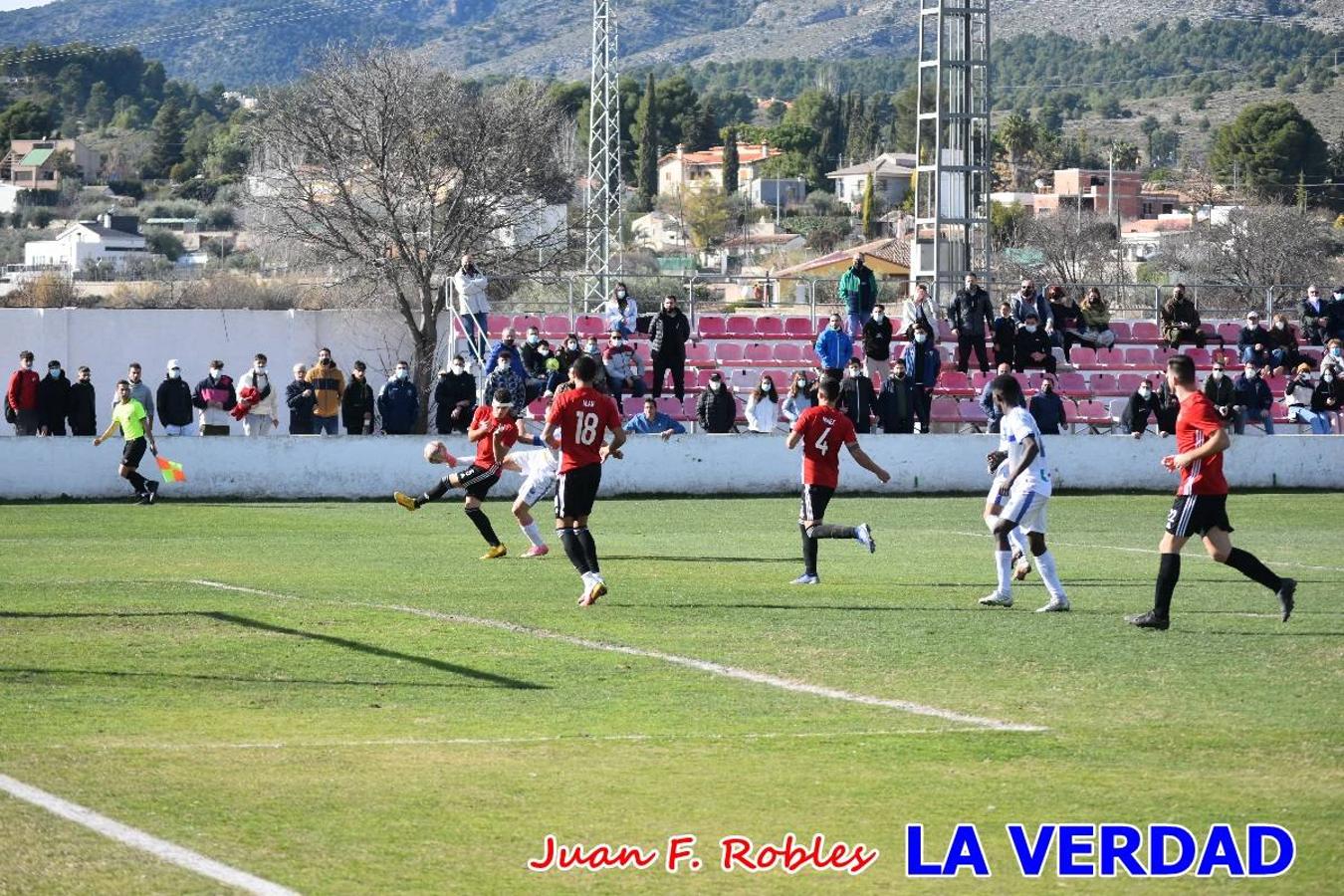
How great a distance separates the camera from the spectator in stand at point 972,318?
33750 millimetres

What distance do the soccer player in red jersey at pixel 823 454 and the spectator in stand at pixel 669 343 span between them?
626 inches

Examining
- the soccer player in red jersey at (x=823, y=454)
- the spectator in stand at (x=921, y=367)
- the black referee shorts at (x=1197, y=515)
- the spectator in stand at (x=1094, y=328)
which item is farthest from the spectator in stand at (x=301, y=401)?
the black referee shorts at (x=1197, y=515)

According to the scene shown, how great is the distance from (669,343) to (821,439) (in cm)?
1669

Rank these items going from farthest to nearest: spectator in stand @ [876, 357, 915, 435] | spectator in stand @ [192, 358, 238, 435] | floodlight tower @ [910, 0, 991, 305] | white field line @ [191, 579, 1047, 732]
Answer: floodlight tower @ [910, 0, 991, 305], spectator in stand @ [876, 357, 915, 435], spectator in stand @ [192, 358, 238, 435], white field line @ [191, 579, 1047, 732]

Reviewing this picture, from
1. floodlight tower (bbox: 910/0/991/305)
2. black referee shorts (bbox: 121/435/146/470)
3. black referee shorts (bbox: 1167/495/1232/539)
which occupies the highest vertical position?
floodlight tower (bbox: 910/0/991/305)

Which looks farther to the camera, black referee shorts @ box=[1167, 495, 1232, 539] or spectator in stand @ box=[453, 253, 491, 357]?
spectator in stand @ box=[453, 253, 491, 357]

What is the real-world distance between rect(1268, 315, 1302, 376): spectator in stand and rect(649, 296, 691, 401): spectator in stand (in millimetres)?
10931

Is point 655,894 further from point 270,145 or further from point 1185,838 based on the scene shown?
point 270,145

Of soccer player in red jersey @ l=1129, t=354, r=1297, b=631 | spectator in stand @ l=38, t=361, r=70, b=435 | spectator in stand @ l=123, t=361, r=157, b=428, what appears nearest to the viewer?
soccer player in red jersey @ l=1129, t=354, r=1297, b=631

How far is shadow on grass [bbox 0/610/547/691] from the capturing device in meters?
11.4

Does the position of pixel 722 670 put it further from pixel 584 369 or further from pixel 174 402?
pixel 174 402

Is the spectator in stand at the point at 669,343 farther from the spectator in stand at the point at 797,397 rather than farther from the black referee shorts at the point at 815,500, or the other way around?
the black referee shorts at the point at 815,500

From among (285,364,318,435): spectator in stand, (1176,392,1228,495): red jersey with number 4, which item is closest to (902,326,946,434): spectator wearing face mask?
(285,364,318,435): spectator in stand

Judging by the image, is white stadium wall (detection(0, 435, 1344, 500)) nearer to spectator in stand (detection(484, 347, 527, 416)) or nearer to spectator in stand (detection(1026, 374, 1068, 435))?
spectator in stand (detection(1026, 374, 1068, 435))
